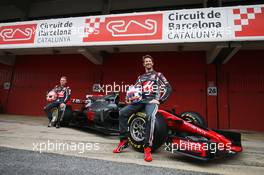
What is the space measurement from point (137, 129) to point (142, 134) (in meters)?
0.10

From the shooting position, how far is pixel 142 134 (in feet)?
8.11

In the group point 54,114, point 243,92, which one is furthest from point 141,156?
point 243,92

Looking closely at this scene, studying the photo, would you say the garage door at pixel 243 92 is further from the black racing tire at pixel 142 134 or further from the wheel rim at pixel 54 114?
the wheel rim at pixel 54 114

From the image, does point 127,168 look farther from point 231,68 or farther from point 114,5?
point 114,5

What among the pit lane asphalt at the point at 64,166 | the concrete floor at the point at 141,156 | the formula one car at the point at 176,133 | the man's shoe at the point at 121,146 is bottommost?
the pit lane asphalt at the point at 64,166

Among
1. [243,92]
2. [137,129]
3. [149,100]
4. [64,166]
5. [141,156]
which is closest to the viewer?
[64,166]

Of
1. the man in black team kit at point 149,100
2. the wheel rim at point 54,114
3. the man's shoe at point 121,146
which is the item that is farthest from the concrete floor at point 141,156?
the wheel rim at point 54,114

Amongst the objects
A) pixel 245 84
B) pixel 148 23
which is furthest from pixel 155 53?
pixel 245 84

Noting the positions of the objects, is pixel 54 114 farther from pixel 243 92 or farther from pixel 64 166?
pixel 243 92

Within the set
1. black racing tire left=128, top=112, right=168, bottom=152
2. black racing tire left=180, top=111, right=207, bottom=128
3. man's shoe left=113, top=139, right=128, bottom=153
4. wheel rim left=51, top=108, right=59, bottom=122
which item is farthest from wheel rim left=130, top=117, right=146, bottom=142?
wheel rim left=51, top=108, right=59, bottom=122

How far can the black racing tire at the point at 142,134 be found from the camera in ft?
7.33

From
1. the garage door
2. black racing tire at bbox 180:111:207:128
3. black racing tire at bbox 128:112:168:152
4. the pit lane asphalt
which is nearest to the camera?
the pit lane asphalt

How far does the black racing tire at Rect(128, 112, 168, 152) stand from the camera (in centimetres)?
223

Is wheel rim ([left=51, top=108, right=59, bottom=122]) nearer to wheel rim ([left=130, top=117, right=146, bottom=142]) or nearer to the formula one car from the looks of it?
the formula one car
